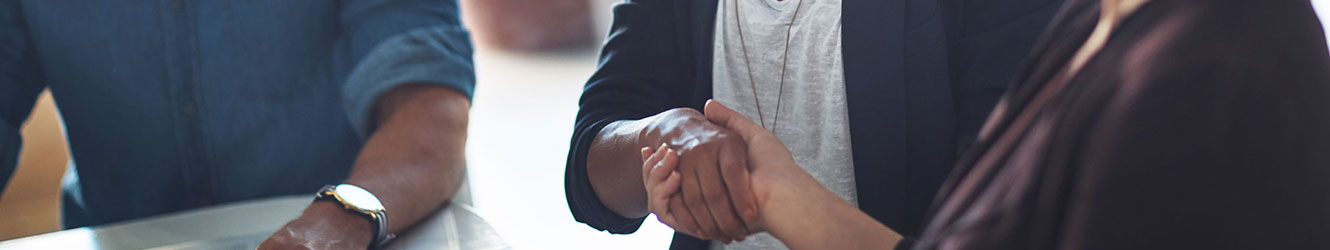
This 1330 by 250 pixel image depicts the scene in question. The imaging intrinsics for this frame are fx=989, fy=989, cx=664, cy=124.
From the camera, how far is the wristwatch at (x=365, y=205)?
1.04 meters

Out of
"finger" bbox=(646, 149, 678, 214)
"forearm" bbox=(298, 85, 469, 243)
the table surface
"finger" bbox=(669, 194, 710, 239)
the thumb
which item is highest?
the thumb

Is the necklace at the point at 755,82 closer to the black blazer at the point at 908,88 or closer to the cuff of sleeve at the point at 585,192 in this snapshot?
the black blazer at the point at 908,88

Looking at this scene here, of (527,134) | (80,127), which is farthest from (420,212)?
(527,134)

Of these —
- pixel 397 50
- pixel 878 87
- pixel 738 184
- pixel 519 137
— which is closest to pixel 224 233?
pixel 397 50

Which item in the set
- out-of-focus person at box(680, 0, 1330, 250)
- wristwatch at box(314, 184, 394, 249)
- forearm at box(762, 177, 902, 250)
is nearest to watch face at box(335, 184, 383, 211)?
wristwatch at box(314, 184, 394, 249)

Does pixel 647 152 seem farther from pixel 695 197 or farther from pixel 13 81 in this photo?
pixel 13 81

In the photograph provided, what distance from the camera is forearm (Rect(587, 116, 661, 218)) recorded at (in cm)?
96

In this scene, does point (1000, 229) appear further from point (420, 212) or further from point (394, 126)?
point (394, 126)

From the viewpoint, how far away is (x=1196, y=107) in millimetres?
507

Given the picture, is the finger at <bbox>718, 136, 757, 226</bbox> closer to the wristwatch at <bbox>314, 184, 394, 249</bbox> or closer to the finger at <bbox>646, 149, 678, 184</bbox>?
the finger at <bbox>646, 149, 678, 184</bbox>

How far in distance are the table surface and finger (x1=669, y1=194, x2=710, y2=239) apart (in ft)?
0.85

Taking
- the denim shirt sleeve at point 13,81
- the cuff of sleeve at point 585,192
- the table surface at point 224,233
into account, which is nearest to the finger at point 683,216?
the cuff of sleeve at point 585,192

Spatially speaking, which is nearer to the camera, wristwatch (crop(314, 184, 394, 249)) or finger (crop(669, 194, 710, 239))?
finger (crop(669, 194, 710, 239))

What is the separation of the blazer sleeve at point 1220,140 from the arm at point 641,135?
0.37 metres
